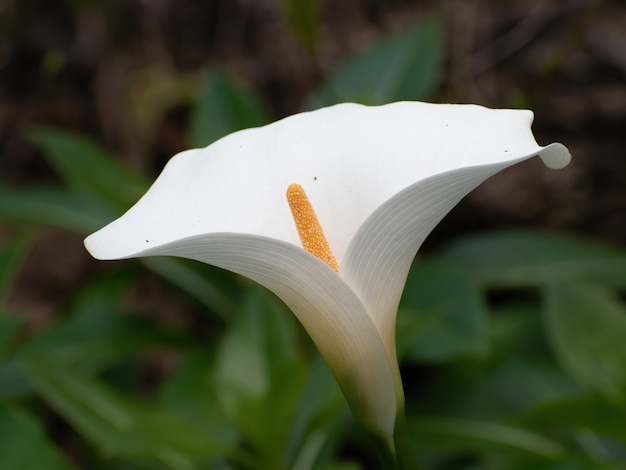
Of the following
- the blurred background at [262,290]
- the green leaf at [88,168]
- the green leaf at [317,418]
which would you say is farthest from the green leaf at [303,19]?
the green leaf at [317,418]

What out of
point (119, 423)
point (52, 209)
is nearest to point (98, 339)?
point (119, 423)

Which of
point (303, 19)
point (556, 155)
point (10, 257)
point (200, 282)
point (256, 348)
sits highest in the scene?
point (556, 155)

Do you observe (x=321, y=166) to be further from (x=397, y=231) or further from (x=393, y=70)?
(x=393, y=70)

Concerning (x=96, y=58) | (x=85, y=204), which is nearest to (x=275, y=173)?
(x=85, y=204)

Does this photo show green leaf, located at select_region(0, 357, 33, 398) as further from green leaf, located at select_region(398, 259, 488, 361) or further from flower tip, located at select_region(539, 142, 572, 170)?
flower tip, located at select_region(539, 142, 572, 170)

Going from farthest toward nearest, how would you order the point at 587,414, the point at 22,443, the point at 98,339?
the point at 98,339, the point at 587,414, the point at 22,443

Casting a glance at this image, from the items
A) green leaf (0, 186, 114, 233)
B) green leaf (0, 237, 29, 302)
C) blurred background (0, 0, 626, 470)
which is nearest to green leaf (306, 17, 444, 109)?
blurred background (0, 0, 626, 470)
